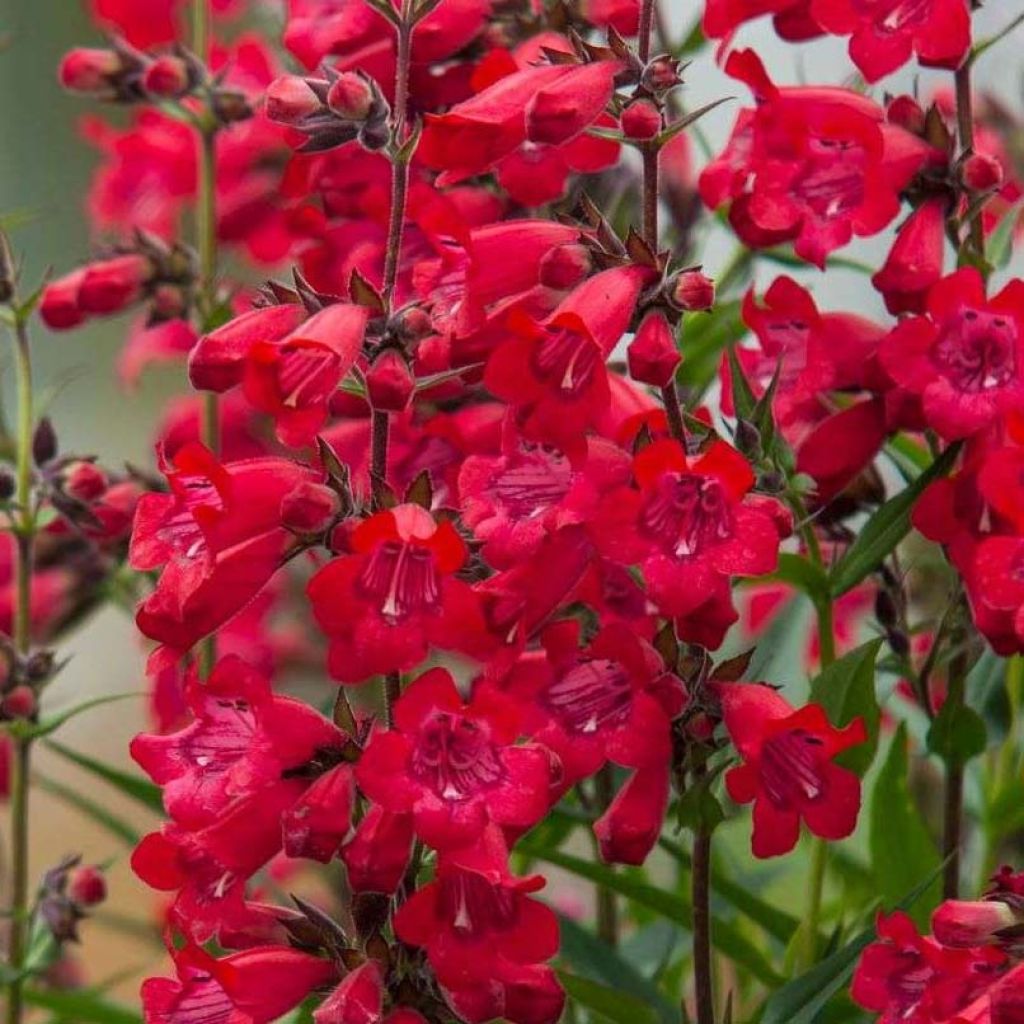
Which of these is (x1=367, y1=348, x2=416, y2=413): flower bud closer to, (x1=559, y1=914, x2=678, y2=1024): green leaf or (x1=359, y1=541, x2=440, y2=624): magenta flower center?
(x1=359, y1=541, x2=440, y2=624): magenta flower center

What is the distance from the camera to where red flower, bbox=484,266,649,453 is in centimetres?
51

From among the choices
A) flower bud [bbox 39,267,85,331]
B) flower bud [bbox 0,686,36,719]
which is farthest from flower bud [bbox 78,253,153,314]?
flower bud [bbox 0,686,36,719]

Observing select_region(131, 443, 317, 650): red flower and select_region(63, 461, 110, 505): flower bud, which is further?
select_region(63, 461, 110, 505): flower bud

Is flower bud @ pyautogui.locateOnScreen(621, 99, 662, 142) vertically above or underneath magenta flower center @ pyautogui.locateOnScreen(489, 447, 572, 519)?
above

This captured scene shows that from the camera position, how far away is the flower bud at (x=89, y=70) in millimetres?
869

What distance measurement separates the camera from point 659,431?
572mm

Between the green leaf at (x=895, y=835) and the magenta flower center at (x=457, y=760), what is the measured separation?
1.02 feet

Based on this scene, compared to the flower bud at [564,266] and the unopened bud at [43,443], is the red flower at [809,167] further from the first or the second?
the unopened bud at [43,443]

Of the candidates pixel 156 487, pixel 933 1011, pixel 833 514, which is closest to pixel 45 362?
pixel 156 487

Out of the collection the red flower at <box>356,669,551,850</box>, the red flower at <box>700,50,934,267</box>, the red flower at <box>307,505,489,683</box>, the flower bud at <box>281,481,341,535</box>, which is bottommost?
the red flower at <box>356,669,551,850</box>

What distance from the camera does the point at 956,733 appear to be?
0.68 meters

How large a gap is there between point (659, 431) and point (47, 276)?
0.32 meters

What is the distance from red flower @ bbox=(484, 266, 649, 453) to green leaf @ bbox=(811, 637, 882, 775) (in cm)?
15

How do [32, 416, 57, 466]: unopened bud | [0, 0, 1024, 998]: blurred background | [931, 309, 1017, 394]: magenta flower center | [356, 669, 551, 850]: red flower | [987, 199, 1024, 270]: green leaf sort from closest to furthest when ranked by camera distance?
1. [356, 669, 551, 850]: red flower
2. [931, 309, 1017, 394]: magenta flower center
3. [987, 199, 1024, 270]: green leaf
4. [32, 416, 57, 466]: unopened bud
5. [0, 0, 1024, 998]: blurred background
